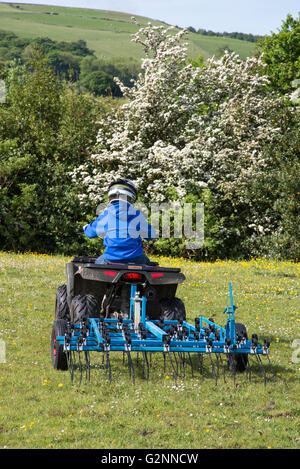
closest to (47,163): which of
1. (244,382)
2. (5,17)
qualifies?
(244,382)

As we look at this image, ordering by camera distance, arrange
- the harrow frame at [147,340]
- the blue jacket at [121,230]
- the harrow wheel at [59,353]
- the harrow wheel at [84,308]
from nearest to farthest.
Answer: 1. the harrow frame at [147,340]
2. the harrow wheel at [59,353]
3. the harrow wheel at [84,308]
4. the blue jacket at [121,230]

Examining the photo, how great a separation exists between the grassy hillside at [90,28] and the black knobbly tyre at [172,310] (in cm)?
11251

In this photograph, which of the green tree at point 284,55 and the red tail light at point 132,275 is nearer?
the red tail light at point 132,275

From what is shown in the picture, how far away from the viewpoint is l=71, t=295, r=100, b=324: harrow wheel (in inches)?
277

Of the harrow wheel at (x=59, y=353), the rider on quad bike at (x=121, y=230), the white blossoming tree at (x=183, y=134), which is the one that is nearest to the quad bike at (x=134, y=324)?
the harrow wheel at (x=59, y=353)

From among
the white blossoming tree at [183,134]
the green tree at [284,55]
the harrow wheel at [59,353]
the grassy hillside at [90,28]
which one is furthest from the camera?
the grassy hillside at [90,28]

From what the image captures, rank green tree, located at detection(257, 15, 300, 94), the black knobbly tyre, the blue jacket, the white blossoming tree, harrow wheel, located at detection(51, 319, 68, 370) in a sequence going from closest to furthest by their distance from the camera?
harrow wheel, located at detection(51, 319, 68, 370) → the black knobbly tyre → the blue jacket → the white blossoming tree → green tree, located at detection(257, 15, 300, 94)

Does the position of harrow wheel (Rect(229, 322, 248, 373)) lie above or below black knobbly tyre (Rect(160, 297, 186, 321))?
below

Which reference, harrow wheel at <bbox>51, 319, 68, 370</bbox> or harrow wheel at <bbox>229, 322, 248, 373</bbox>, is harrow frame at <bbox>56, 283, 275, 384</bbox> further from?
harrow wheel at <bbox>51, 319, 68, 370</bbox>

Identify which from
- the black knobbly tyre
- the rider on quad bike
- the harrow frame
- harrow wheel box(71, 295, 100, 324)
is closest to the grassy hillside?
the rider on quad bike

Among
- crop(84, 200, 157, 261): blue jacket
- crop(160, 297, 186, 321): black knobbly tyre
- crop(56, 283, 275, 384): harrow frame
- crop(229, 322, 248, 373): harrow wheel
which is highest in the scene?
crop(84, 200, 157, 261): blue jacket

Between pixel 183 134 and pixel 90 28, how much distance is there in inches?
5609

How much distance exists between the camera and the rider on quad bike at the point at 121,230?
748 centimetres

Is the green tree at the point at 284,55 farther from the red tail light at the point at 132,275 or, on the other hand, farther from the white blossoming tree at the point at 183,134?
the red tail light at the point at 132,275
